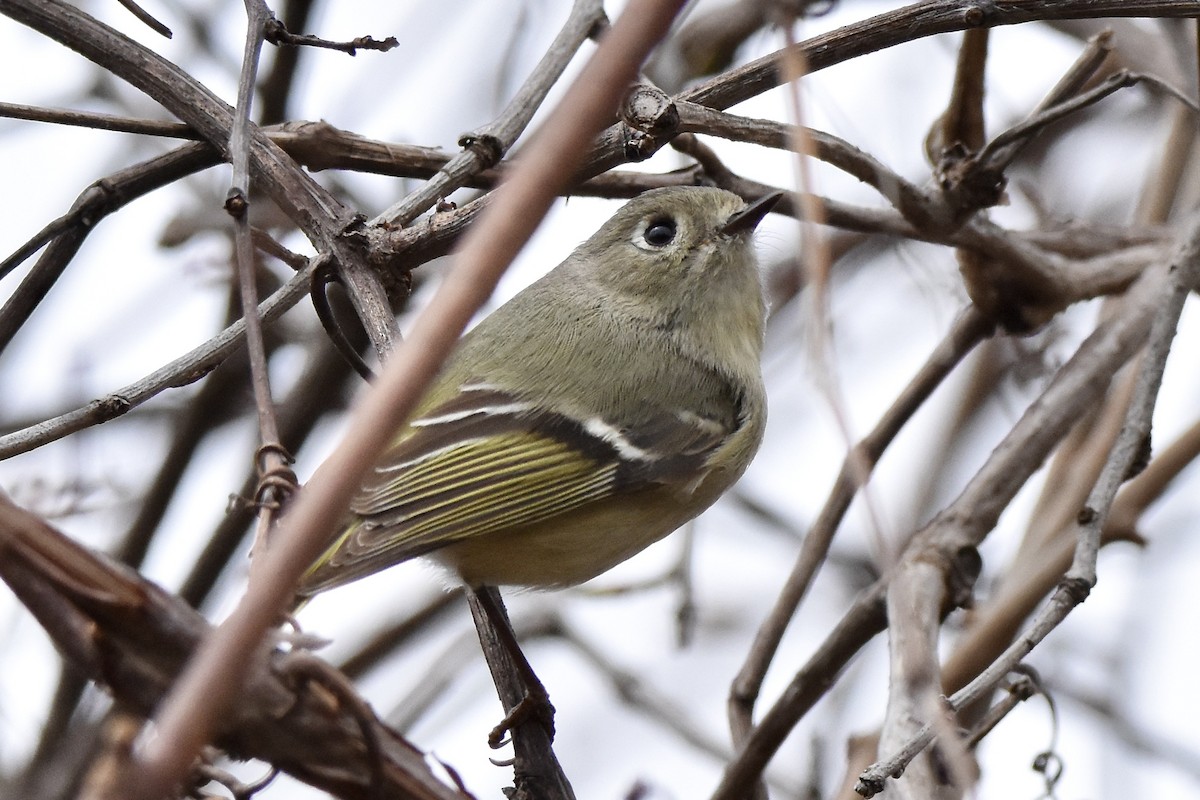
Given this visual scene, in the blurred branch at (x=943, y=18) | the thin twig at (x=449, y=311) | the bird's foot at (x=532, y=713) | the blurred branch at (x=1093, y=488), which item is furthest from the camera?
the bird's foot at (x=532, y=713)

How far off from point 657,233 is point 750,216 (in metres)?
0.25

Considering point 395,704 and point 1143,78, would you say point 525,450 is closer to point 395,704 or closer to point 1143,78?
point 395,704

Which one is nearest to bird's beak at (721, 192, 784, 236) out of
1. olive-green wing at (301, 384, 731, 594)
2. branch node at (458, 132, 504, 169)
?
olive-green wing at (301, 384, 731, 594)

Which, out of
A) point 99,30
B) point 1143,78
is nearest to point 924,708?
point 1143,78

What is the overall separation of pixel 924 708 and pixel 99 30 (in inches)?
51.5

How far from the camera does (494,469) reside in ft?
6.23

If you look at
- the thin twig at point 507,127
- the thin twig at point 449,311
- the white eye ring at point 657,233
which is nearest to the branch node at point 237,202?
the thin twig at point 507,127

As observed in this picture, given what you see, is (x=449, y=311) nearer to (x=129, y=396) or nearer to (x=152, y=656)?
Result: (x=152, y=656)

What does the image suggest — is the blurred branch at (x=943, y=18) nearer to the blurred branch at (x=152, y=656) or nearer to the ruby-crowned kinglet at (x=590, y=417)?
the ruby-crowned kinglet at (x=590, y=417)

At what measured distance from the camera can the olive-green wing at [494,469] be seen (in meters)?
1.74

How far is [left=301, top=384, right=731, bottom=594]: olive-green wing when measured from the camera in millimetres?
1742

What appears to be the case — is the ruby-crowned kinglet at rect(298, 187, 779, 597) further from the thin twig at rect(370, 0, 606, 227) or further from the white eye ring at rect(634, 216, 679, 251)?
the thin twig at rect(370, 0, 606, 227)

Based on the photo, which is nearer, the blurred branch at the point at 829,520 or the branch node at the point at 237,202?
the branch node at the point at 237,202

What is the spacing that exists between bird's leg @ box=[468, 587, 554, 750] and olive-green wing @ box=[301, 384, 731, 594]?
0.46ft
